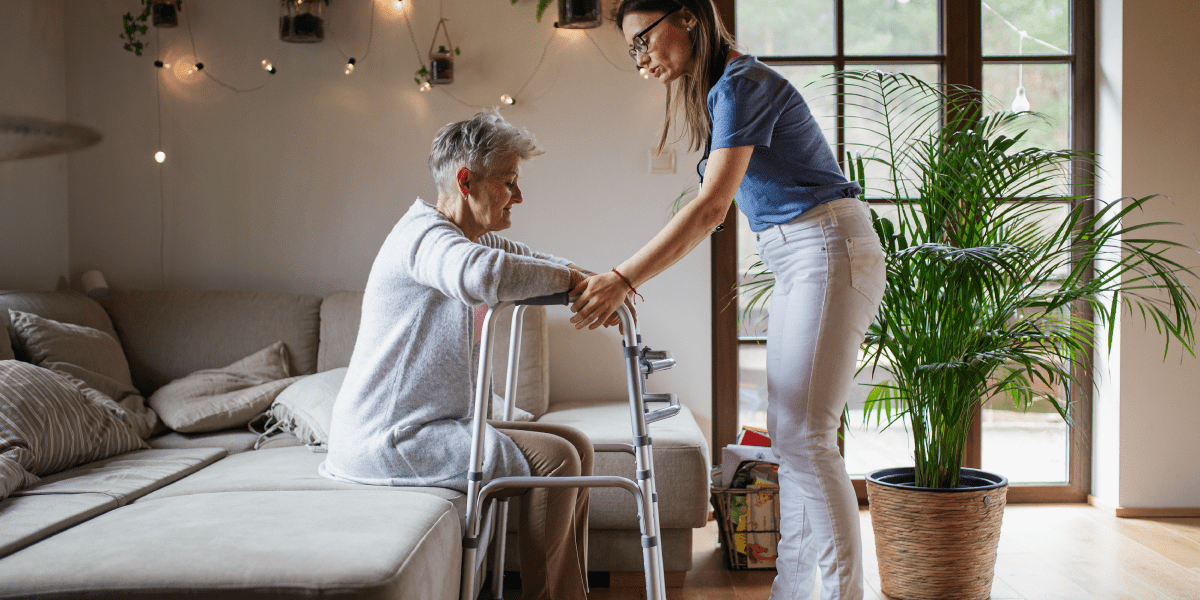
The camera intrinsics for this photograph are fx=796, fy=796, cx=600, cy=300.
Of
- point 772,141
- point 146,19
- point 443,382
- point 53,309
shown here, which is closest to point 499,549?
point 443,382

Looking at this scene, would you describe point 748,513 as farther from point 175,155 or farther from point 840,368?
point 175,155

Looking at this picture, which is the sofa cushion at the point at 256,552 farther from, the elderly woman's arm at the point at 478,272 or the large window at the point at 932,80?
the large window at the point at 932,80

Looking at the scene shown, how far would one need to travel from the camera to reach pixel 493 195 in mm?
1577

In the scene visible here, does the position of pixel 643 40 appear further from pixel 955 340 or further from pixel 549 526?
pixel 955 340

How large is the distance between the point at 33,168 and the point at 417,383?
6.93 feet

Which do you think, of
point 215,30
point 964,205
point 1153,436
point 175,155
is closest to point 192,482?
point 175,155

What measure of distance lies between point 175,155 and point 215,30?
0.48 m

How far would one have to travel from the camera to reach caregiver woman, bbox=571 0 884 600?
4.91 feet

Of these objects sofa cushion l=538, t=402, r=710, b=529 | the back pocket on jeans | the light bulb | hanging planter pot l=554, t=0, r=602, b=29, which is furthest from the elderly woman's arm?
the light bulb

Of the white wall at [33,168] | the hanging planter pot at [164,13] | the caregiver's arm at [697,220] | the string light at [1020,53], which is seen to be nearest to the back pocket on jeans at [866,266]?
the caregiver's arm at [697,220]

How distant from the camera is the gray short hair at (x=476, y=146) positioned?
60.8 inches

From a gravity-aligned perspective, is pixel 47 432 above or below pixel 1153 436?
above

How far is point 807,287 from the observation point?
156 cm

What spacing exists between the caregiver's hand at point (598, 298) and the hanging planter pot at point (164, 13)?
221 centimetres
